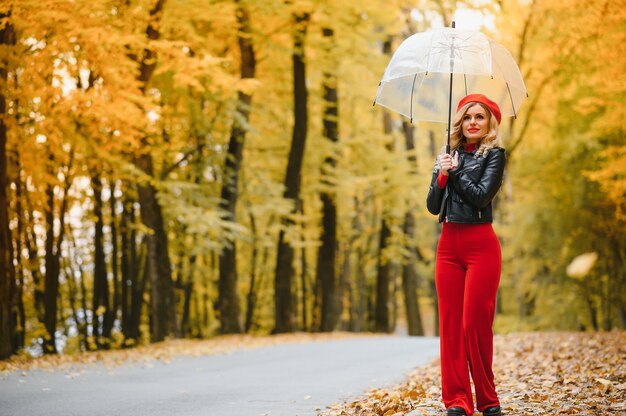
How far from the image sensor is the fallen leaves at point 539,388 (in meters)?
5.62

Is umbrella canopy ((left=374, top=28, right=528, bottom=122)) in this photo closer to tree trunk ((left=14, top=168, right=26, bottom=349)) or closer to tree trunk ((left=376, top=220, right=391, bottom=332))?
tree trunk ((left=14, top=168, right=26, bottom=349))

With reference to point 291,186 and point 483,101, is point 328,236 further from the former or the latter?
point 483,101

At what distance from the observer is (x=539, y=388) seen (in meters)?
6.87

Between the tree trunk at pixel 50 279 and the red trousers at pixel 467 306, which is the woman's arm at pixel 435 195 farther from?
the tree trunk at pixel 50 279

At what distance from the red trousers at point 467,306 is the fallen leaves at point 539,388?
0.48 meters

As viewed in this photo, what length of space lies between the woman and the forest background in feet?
22.0

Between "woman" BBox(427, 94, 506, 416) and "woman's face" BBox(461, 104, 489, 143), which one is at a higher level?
"woman's face" BBox(461, 104, 489, 143)

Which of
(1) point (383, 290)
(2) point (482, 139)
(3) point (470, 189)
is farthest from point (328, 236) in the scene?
(3) point (470, 189)

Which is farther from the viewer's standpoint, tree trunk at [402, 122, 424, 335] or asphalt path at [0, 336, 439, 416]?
tree trunk at [402, 122, 424, 335]

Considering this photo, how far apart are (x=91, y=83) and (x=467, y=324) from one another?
37.5ft

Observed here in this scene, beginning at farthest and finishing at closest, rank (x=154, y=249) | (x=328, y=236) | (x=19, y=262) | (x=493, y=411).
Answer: (x=328, y=236)
(x=19, y=262)
(x=154, y=249)
(x=493, y=411)

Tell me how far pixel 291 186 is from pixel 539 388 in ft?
44.7

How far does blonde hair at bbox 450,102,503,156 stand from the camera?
16.7ft

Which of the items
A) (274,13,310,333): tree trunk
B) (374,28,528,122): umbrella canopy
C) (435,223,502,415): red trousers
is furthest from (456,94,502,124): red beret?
(274,13,310,333): tree trunk
